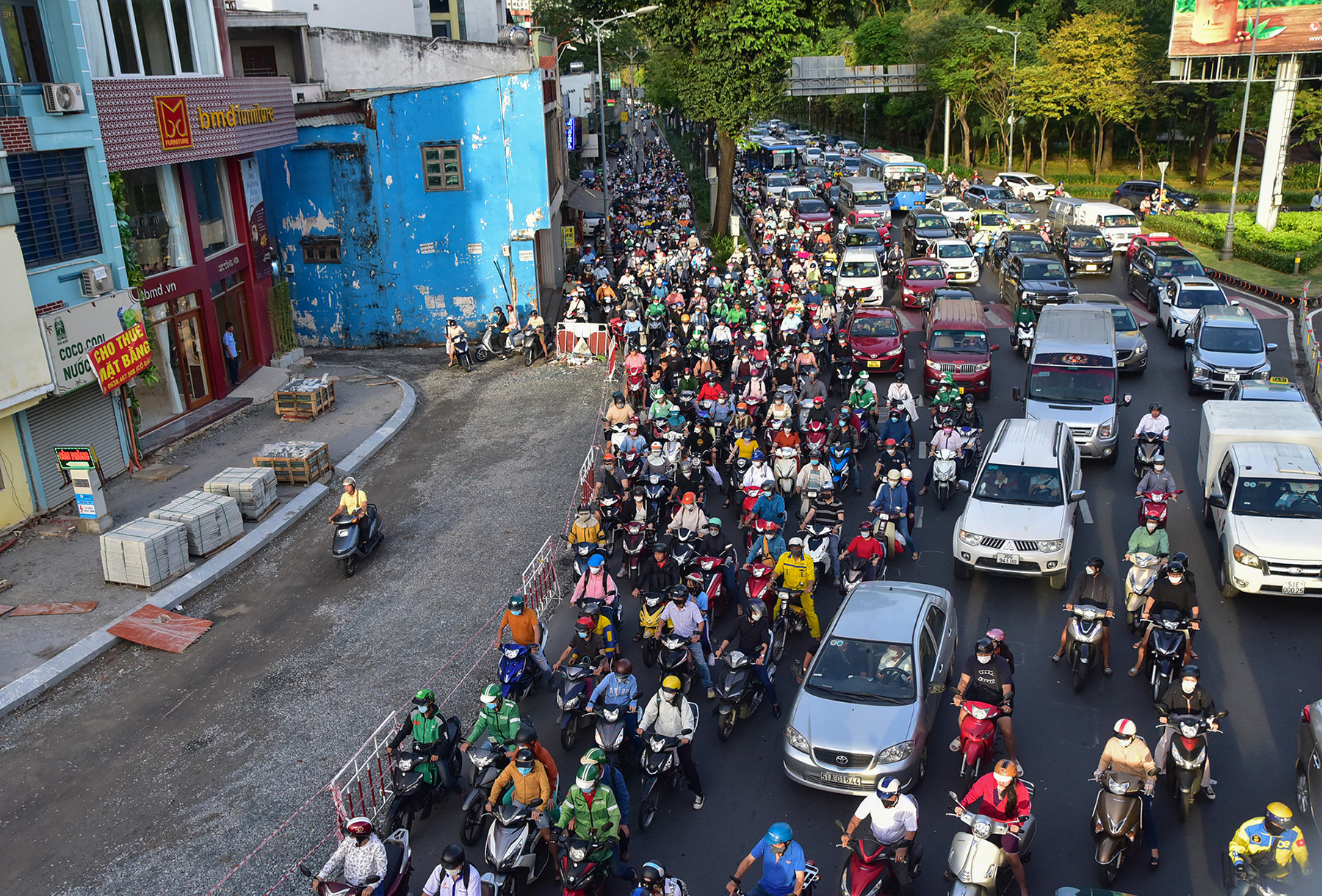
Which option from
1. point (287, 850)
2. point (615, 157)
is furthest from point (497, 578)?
point (615, 157)

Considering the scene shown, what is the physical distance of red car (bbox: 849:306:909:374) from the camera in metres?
24.9

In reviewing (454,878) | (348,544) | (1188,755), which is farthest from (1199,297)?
(454,878)

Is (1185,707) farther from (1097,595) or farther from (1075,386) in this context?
(1075,386)

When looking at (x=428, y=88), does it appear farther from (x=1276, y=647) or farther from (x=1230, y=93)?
(x=1230, y=93)

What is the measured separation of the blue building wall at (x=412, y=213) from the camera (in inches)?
1177

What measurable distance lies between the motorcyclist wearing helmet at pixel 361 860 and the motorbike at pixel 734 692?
421 centimetres

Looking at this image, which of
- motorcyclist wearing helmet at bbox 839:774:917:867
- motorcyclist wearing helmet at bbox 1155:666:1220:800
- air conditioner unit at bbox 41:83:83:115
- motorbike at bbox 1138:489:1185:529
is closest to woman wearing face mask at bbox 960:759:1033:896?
motorcyclist wearing helmet at bbox 839:774:917:867

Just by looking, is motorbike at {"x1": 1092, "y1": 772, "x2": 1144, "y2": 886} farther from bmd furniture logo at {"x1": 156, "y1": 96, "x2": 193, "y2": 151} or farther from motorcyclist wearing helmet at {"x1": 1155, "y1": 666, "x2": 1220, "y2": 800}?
bmd furniture logo at {"x1": 156, "y1": 96, "x2": 193, "y2": 151}

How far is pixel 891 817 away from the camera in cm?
875

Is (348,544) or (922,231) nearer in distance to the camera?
(348,544)

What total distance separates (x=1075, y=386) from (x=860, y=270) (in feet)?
40.9

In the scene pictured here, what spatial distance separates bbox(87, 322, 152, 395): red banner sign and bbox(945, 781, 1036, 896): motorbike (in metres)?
16.8

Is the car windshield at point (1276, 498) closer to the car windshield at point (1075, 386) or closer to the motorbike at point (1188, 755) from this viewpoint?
the car windshield at point (1075, 386)

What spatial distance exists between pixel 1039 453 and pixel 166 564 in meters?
13.3
